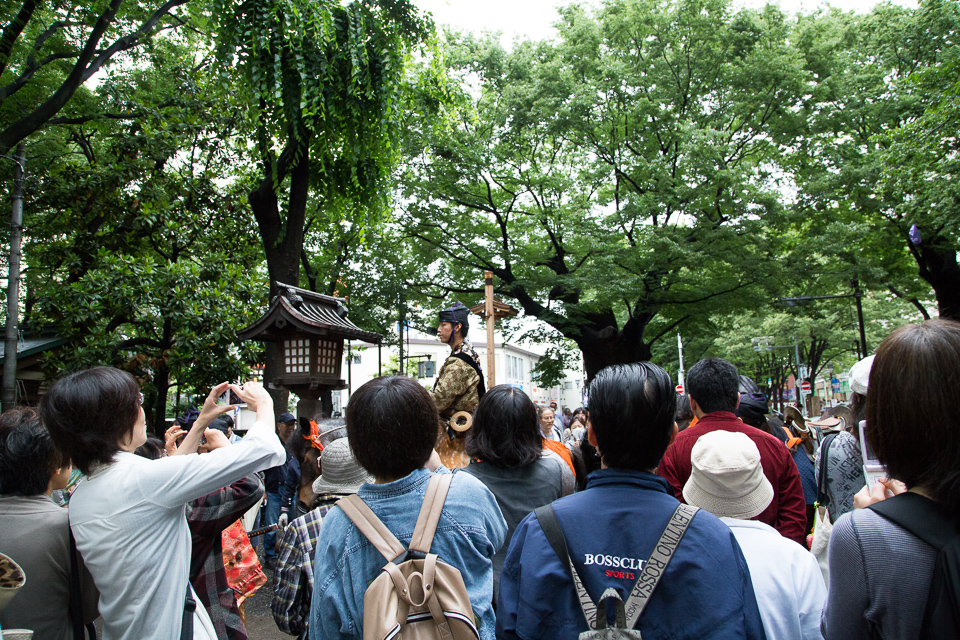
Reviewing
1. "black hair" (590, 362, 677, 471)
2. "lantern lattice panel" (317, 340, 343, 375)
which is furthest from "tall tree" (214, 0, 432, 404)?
"black hair" (590, 362, 677, 471)

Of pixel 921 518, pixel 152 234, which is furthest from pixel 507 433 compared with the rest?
pixel 152 234

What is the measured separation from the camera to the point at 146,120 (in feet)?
38.1

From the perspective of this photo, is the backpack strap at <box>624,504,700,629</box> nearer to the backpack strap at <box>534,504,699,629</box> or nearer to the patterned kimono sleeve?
the backpack strap at <box>534,504,699,629</box>

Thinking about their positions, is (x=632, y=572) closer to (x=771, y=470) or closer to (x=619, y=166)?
(x=771, y=470)

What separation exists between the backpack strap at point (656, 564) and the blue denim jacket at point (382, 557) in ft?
1.96

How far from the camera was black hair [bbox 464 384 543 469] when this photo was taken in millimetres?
3020

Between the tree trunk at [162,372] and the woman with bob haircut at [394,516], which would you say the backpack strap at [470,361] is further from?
the tree trunk at [162,372]

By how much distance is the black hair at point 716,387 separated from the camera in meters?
3.35

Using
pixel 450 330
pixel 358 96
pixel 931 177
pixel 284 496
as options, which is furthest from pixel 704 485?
pixel 931 177

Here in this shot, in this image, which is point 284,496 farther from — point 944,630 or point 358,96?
point 944,630

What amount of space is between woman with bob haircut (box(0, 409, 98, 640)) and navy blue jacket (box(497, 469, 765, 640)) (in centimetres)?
170

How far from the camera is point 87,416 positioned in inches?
87.3

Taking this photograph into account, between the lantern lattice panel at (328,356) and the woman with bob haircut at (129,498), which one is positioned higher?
the lantern lattice panel at (328,356)

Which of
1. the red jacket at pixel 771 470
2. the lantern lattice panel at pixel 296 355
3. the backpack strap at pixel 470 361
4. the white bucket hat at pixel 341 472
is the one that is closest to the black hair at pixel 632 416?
the white bucket hat at pixel 341 472
